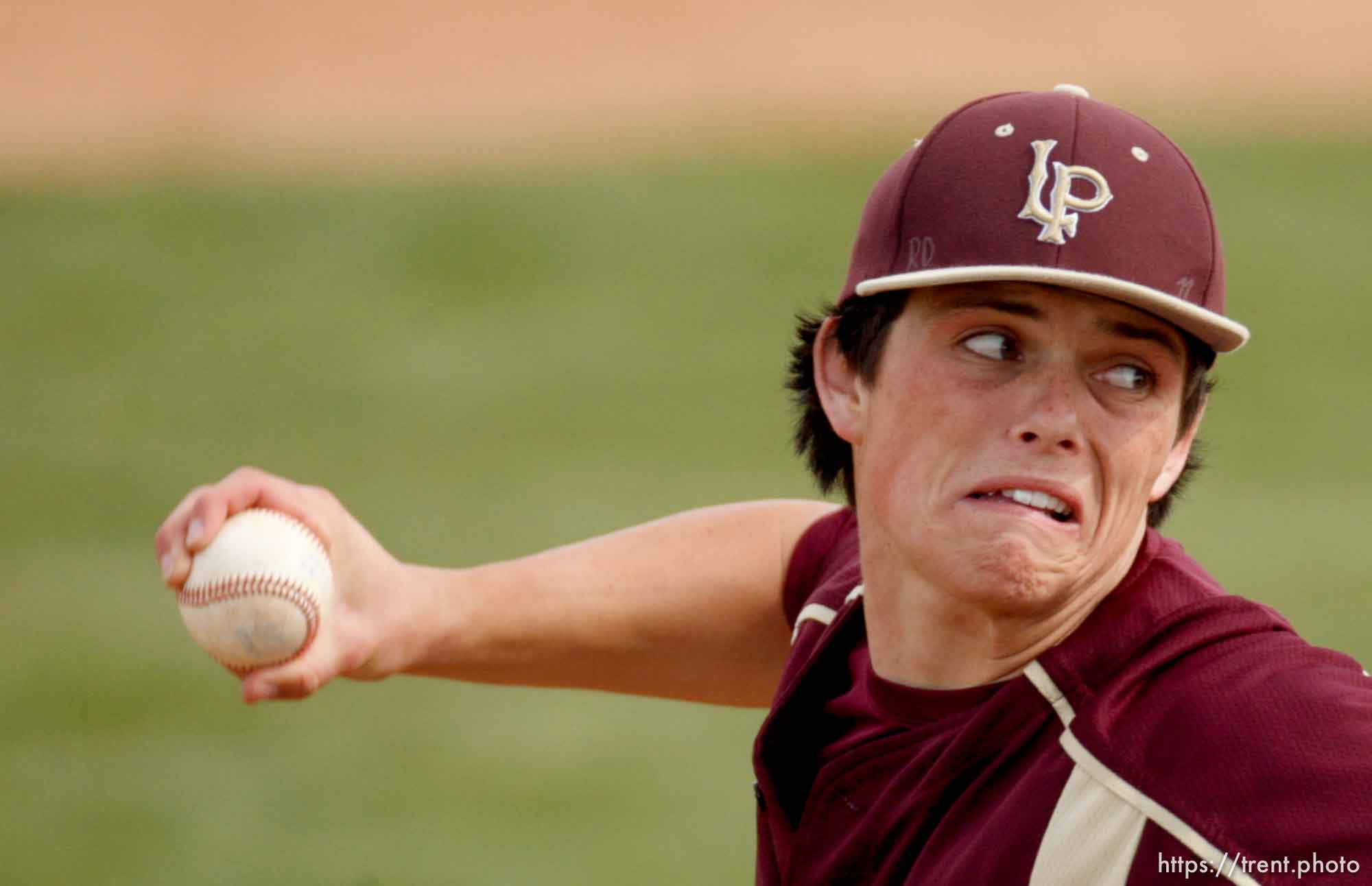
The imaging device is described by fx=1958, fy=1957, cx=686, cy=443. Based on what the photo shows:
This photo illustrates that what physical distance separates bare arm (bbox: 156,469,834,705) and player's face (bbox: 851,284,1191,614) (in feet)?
2.77

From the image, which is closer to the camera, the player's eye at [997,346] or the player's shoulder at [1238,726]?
the player's shoulder at [1238,726]

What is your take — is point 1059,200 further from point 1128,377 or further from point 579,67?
point 579,67

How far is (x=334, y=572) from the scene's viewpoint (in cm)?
329

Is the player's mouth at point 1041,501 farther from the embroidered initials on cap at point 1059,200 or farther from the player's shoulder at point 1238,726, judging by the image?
the embroidered initials on cap at point 1059,200

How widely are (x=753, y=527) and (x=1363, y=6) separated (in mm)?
19868

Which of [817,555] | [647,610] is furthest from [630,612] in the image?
[817,555]

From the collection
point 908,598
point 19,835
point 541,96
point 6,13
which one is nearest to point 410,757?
point 19,835

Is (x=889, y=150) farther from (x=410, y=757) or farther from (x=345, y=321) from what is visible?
(x=410, y=757)

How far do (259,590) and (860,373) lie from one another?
1.01 metres

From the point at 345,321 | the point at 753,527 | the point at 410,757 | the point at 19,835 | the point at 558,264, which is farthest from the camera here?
the point at 558,264

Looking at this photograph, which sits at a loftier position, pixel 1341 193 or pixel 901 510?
pixel 901 510

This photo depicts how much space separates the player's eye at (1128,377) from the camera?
287 centimetres

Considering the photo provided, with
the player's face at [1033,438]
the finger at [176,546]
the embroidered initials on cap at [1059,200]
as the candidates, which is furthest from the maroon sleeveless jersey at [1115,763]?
the finger at [176,546]

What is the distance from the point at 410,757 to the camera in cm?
836
